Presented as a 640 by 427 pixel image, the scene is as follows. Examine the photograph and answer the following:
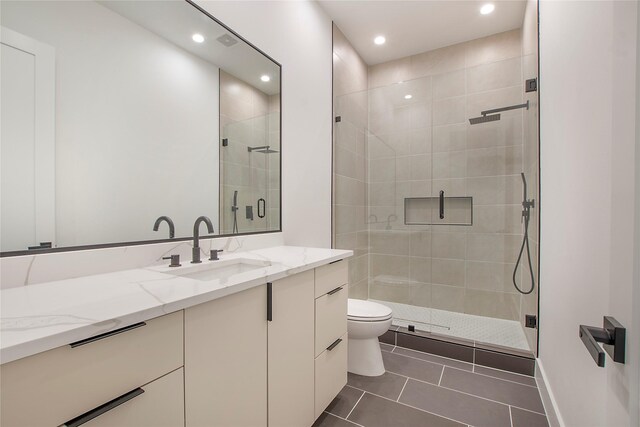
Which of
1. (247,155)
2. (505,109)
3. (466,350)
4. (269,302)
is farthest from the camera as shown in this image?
(505,109)

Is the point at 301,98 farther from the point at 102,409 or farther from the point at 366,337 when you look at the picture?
the point at 102,409

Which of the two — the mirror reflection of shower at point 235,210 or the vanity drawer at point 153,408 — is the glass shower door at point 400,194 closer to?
the mirror reflection of shower at point 235,210

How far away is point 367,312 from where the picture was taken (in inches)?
79.3

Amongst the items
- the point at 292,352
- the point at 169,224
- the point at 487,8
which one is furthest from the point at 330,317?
the point at 487,8

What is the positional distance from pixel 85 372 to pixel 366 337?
64.3 inches

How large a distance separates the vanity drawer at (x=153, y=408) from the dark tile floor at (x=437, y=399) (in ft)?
3.24

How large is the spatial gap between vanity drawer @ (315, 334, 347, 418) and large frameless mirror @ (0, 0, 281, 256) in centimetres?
85

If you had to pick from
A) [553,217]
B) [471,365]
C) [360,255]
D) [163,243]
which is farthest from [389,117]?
[163,243]

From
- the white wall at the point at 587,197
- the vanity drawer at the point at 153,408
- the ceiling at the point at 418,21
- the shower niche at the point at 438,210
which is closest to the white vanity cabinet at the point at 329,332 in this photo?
the vanity drawer at the point at 153,408

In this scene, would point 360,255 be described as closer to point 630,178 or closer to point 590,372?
point 590,372

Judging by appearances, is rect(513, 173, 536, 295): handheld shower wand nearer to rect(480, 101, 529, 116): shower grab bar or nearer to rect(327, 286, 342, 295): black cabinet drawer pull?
rect(480, 101, 529, 116): shower grab bar

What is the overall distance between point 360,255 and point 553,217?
1801 millimetres

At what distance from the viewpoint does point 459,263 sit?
2910 mm

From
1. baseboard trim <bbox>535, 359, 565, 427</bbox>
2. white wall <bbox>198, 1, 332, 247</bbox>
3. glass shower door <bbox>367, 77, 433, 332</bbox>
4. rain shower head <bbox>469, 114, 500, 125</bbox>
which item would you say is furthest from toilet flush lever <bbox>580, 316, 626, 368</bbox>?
rain shower head <bbox>469, 114, 500, 125</bbox>
